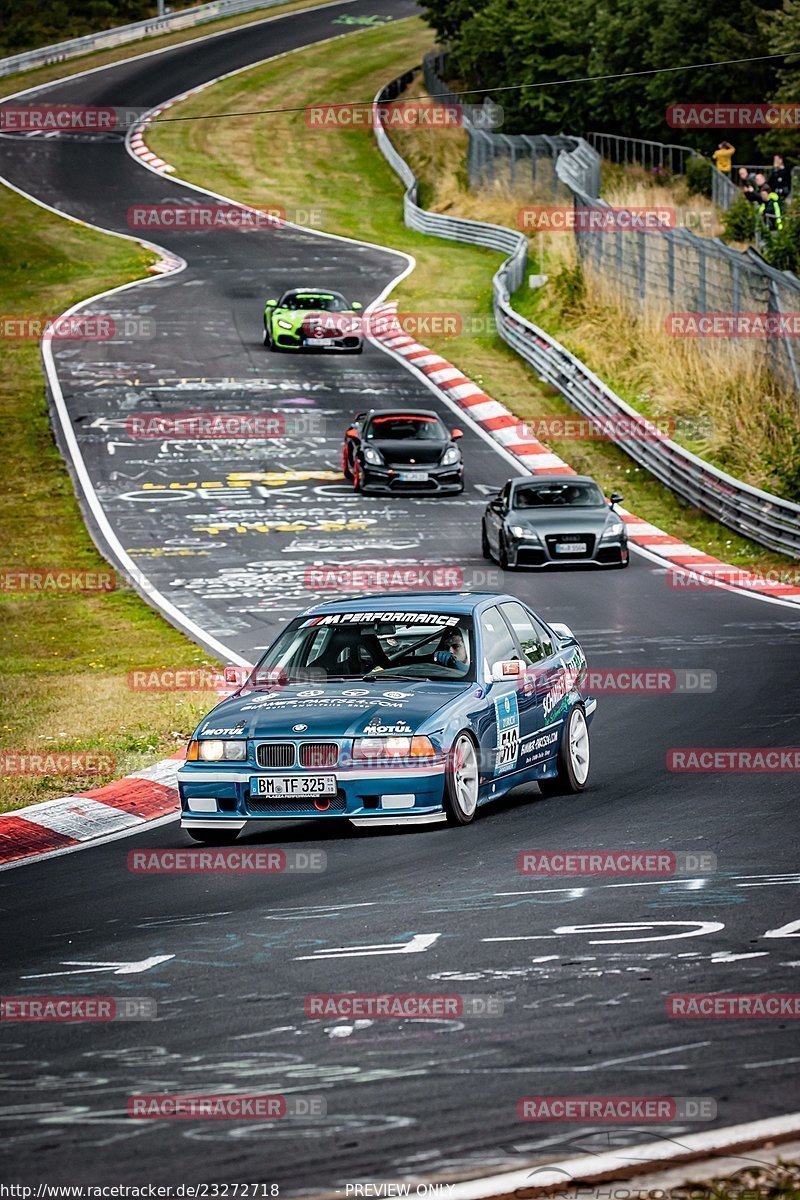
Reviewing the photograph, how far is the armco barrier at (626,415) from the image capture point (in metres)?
26.3

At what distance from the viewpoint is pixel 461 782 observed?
11156mm

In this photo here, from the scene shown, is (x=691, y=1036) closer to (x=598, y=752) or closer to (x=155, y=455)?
(x=598, y=752)

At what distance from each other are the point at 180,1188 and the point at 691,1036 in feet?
6.41

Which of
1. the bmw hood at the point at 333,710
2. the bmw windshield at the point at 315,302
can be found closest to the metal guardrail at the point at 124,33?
the bmw windshield at the point at 315,302

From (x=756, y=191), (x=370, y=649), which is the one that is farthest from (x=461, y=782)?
(x=756, y=191)

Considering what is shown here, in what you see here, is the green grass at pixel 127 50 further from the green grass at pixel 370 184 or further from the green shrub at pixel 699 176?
the green shrub at pixel 699 176

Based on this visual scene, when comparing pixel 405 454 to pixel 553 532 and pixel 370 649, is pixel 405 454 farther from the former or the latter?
pixel 370 649

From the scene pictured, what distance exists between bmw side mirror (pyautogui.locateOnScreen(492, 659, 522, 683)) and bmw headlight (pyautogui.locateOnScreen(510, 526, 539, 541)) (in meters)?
13.0

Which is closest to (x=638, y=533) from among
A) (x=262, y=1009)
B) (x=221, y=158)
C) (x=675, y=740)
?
(x=675, y=740)

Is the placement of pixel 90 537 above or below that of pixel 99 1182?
below

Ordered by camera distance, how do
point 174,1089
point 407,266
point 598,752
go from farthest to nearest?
point 407,266
point 598,752
point 174,1089

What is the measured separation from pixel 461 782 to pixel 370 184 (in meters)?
54.3

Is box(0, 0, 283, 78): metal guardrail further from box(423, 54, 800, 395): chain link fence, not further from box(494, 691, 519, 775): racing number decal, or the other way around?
box(494, 691, 519, 775): racing number decal

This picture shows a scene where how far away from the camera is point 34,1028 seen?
7.06 meters
